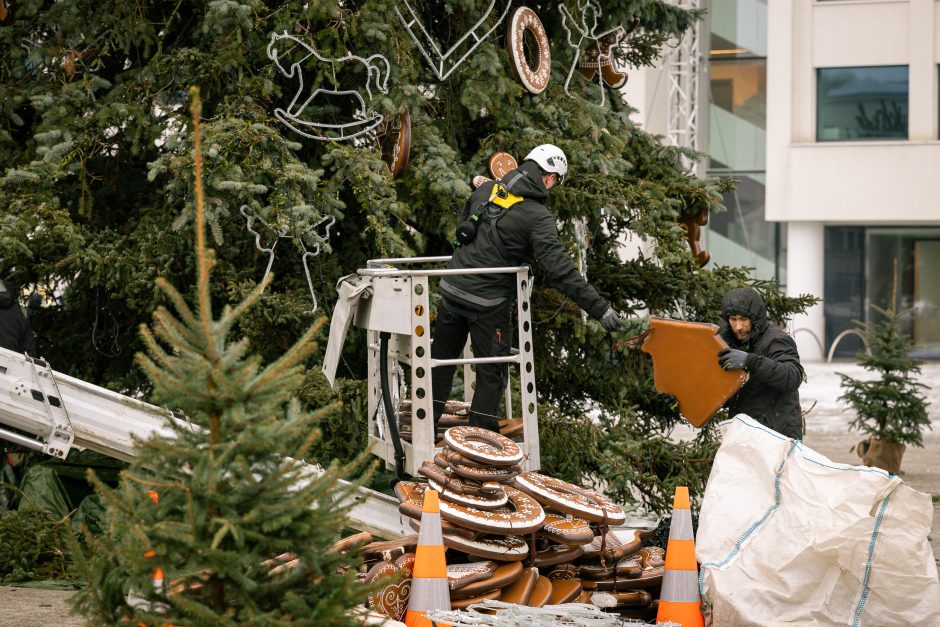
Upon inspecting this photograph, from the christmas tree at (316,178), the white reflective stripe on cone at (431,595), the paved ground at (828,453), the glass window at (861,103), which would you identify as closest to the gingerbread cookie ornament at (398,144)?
the christmas tree at (316,178)

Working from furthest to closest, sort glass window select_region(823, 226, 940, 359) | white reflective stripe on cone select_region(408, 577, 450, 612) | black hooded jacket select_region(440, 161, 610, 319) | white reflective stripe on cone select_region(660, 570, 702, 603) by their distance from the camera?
glass window select_region(823, 226, 940, 359), black hooded jacket select_region(440, 161, 610, 319), white reflective stripe on cone select_region(660, 570, 702, 603), white reflective stripe on cone select_region(408, 577, 450, 612)

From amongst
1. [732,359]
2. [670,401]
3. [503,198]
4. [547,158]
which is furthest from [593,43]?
[732,359]

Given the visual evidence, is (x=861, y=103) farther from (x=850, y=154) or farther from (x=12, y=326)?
(x=12, y=326)

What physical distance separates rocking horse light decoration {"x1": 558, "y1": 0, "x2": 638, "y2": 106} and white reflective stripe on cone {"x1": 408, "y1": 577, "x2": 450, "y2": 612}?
5582 mm

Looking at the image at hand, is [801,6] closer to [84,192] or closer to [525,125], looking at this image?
[525,125]

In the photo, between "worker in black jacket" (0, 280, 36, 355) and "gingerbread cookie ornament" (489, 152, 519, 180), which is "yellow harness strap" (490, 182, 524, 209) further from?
"worker in black jacket" (0, 280, 36, 355)

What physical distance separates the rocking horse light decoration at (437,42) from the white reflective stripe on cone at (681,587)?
473 centimetres

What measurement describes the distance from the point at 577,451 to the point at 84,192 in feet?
14.0

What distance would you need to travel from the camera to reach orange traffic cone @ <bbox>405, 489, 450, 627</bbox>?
6.09m

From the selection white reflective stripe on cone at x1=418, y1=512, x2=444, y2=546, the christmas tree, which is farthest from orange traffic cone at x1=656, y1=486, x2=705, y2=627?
the christmas tree

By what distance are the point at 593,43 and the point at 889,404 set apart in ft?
16.5

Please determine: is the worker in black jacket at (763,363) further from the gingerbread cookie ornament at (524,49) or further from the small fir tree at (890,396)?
the small fir tree at (890,396)

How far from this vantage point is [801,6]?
91.3ft

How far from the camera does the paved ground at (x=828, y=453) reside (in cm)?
693
